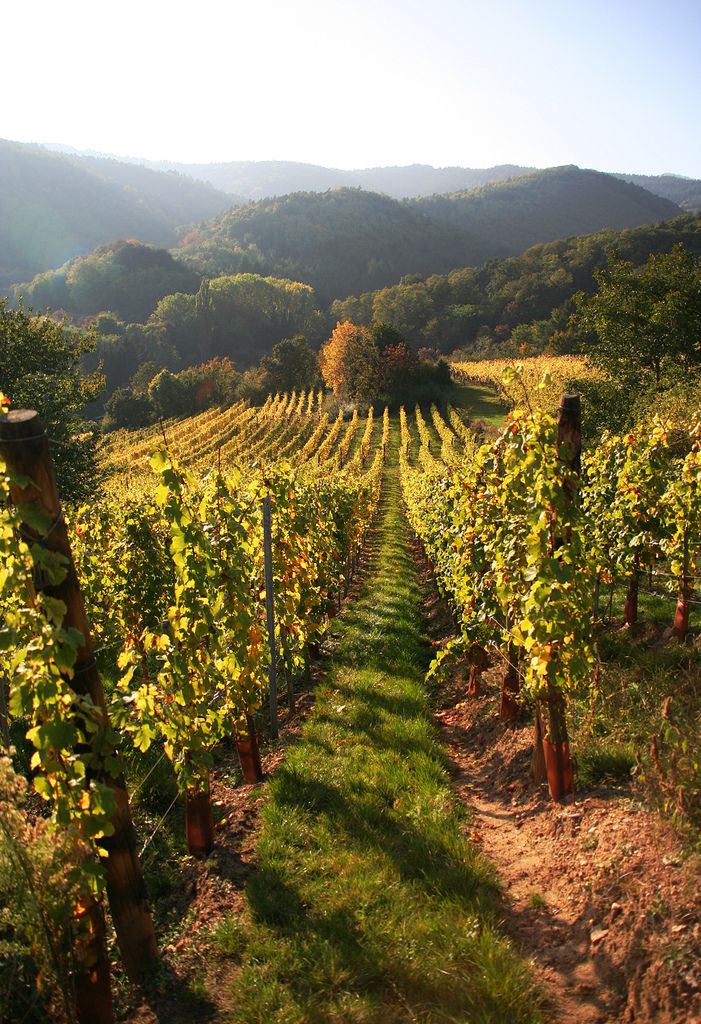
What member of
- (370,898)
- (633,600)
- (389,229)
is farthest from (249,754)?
(389,229)

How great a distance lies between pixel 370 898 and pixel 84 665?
2.30 metres

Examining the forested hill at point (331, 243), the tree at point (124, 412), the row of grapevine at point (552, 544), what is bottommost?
the tree at point (124, 412)

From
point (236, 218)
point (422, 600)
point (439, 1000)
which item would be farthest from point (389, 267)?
point (439, 1000)

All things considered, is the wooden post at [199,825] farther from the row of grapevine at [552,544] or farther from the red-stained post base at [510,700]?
the red-stained post base at [510,700]

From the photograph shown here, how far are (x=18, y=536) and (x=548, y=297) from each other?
A: 92061mm

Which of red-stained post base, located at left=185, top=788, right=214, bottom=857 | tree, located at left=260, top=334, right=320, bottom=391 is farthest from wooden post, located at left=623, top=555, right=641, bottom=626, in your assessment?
tree, located at left=260, top=334, right=320, bottom=391

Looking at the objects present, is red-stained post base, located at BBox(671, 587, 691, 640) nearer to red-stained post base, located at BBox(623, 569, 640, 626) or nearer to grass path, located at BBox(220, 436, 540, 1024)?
red-stained post base, located at BBox(623, 569, 640, 626)

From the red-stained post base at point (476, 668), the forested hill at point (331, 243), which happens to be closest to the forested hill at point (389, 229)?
the forested hill at point (331, 243)

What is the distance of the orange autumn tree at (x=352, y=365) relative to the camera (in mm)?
58803

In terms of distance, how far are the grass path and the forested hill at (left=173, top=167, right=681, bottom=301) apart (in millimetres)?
134876

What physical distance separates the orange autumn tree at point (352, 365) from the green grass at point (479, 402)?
26.6 ft

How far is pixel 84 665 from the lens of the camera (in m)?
3.04

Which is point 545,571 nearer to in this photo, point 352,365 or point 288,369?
point 352,365

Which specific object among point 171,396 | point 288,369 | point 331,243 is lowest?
point 171,396
